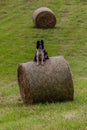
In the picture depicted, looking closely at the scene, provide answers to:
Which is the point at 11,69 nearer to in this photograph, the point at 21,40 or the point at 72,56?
the point at 72,56

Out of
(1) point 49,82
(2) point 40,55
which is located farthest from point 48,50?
(1) point 49,82

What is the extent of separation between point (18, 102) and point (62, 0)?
25.4 meters

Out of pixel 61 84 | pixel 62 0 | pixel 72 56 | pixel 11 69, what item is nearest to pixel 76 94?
pixel 61 84

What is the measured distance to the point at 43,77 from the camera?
14.6 m

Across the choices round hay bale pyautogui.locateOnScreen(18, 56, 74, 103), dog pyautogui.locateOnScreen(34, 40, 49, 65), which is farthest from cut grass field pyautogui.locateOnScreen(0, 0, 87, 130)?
dog pyautogui.locateOnScreen(34, 40, 49, 65)

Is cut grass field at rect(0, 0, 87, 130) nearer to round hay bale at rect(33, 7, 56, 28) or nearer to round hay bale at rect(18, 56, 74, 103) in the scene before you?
round hay bale at rect(18, 56, 74, 103)

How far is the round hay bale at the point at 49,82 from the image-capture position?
14.5 m

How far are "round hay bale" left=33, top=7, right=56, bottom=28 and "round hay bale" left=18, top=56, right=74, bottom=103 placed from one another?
17.6 meters

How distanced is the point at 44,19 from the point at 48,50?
6843mm

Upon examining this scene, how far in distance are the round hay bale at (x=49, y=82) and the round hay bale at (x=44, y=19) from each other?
17.6 meters

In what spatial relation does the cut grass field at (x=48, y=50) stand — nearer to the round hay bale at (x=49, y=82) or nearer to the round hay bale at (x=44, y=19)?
the round hay bale at (x=49, y=82)

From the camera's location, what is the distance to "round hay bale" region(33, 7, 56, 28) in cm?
3247

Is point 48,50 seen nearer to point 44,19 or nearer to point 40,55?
point 44,19

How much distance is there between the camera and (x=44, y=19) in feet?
108
